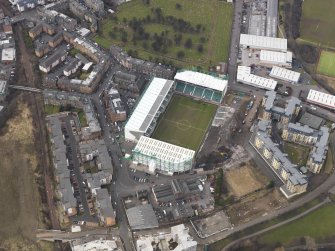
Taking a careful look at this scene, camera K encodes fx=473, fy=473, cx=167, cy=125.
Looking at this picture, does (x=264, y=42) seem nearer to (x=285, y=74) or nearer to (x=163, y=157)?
(x=285, y=74)

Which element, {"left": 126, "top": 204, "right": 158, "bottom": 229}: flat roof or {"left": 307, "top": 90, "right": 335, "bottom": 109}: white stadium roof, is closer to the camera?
{"left": 126, "top": 204, "right": 158, "bottom": 229}: flat roof

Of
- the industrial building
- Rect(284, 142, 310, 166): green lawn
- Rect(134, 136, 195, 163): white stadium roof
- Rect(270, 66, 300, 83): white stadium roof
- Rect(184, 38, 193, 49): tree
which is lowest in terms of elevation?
Rect(284, 142, 310, 166): green lawn

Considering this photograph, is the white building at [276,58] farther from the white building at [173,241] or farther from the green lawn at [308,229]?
the white building at [173,241]

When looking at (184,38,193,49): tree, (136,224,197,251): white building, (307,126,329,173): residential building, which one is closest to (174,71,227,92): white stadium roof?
(184,38,193,49): tree

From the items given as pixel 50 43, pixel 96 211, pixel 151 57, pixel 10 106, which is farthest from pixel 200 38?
pixel 96 211

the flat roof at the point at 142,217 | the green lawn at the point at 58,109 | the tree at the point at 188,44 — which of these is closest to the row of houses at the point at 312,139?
the flat roof at the point at 142,217

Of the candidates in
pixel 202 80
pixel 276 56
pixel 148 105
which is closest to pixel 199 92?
pixel 202 80

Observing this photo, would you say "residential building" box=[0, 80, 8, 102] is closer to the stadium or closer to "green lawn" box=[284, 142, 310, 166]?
the stadium
